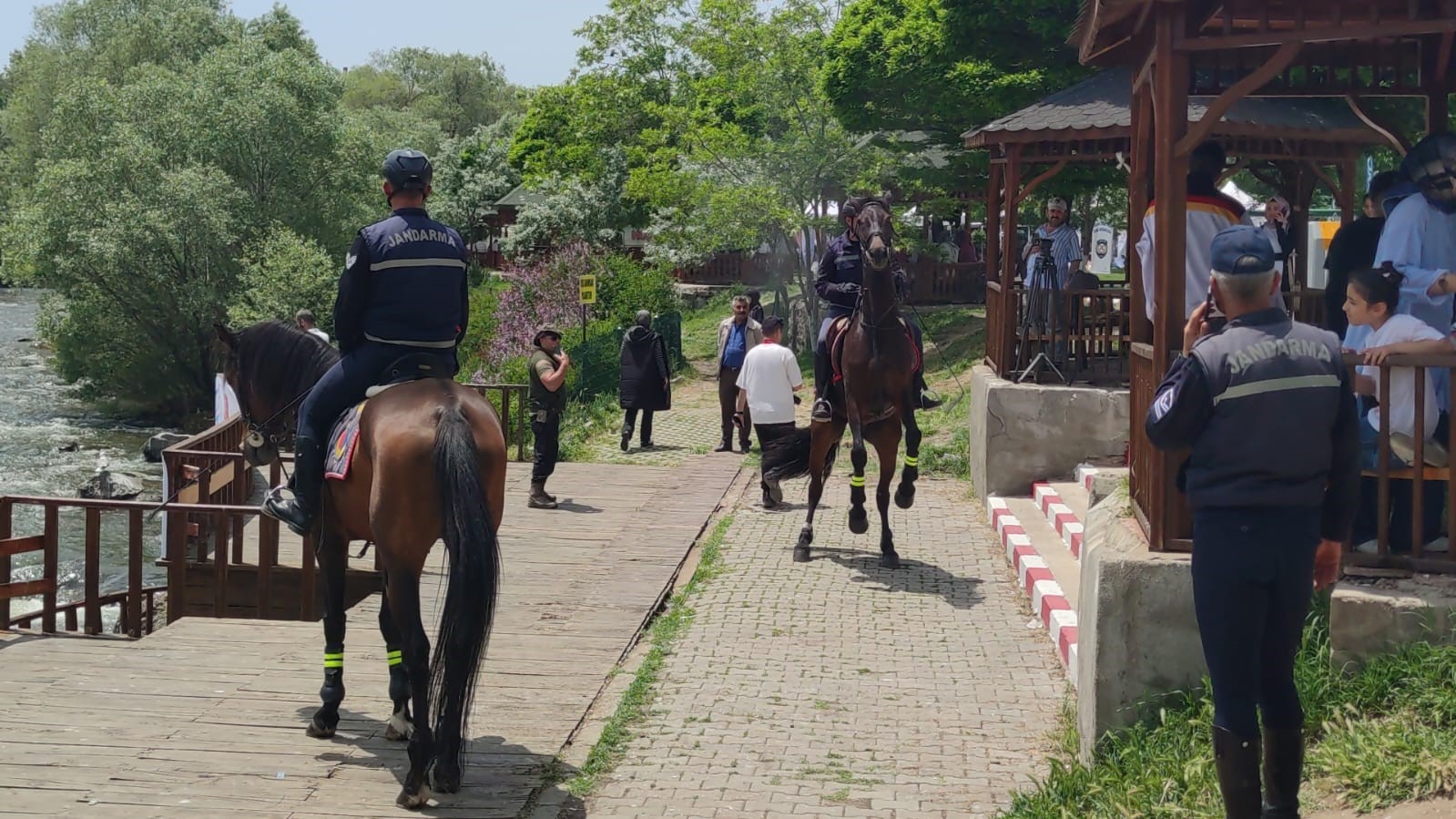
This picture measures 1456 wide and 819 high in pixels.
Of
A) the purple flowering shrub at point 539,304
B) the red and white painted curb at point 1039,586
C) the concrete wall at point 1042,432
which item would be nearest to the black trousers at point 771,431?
the concrete wall at point 1042,432

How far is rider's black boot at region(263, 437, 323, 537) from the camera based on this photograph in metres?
6.79

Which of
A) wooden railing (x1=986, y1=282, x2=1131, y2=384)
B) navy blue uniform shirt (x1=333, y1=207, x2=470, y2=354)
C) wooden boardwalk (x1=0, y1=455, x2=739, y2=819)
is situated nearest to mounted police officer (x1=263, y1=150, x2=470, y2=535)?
navy blue uniform shirt (x1=333, y1=207, x2=470, y2=354)

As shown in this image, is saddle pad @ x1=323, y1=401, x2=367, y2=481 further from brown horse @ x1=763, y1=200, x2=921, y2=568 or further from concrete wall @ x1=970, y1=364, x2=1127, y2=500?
concrete wall @ x1=970, y1=364, x2=1127, y2=500

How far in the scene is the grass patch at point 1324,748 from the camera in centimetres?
500

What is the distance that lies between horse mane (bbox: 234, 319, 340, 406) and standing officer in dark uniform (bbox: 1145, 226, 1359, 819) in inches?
180

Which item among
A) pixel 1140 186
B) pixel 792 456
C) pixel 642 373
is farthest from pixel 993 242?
pixel 1140 186

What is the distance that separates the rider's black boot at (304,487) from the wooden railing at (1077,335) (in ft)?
27.8

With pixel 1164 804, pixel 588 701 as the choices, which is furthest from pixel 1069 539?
pixel 1164 804

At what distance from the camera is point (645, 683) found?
783 cm

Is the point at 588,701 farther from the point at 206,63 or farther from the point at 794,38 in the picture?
the point at 206,63

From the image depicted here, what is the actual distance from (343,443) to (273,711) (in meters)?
1.60

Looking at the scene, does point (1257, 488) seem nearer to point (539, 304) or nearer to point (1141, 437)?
point (1141, 437)

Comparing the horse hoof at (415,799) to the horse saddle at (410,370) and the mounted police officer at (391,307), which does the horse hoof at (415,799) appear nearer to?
the mounted police officer at (391,307)

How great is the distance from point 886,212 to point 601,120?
3130cm
